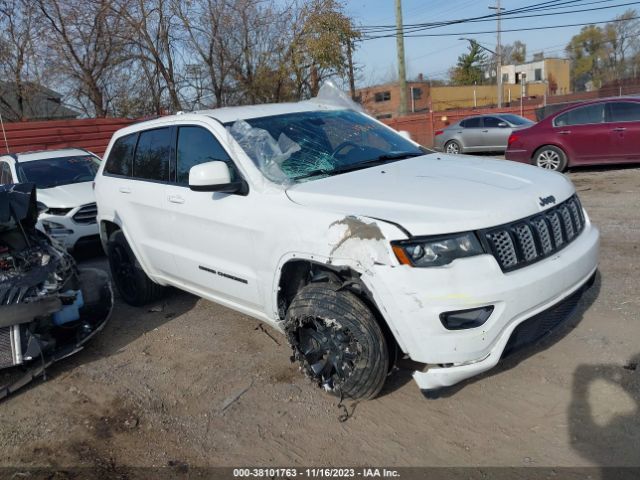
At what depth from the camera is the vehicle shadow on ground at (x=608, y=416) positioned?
8.70ft

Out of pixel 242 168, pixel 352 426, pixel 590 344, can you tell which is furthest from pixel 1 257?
pixel 590 344

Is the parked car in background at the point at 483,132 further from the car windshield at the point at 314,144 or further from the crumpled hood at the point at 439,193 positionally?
the crumpled hood at the point at 439,193

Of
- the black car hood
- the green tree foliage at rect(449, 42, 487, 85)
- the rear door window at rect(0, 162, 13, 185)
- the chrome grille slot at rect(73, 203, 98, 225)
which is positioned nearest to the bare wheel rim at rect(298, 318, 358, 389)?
the black car hood

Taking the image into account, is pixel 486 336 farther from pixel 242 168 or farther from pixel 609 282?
pixel 609 282

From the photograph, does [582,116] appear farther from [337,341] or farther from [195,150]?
[337,341]

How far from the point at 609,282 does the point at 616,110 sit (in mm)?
6831

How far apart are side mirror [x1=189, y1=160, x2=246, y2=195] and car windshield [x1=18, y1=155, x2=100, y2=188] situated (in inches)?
223

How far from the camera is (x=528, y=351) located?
3.73 meters

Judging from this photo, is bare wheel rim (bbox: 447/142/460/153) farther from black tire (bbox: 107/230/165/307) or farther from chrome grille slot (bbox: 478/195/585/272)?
chrome grille slot (bbox: 478/195/585/272)

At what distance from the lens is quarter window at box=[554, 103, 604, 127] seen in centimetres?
1043

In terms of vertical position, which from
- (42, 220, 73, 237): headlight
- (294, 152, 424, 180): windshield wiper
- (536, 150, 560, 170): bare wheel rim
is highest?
(294, 152, 424, 180): windshield wiper

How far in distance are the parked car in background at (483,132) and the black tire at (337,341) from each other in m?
14.0

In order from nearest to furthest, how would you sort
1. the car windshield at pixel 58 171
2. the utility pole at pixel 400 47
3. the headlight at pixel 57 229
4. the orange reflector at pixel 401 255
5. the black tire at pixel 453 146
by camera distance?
the orange reflector at pixel 401 255 < the headlight at pixel 57 229 < the car windshield at pixel 58 171 < the black tire at pixel 453 146 < the utility pole at pixel 400 47

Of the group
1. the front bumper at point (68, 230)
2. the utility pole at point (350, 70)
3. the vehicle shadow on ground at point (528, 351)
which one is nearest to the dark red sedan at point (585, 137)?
the vehicle shadow on ground at point (528, 351)
